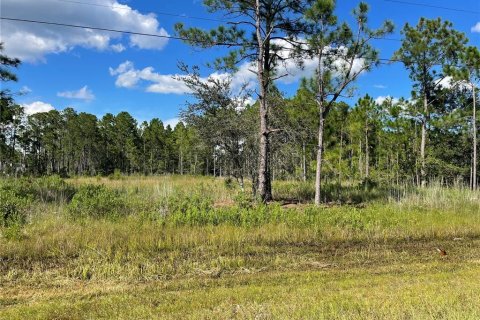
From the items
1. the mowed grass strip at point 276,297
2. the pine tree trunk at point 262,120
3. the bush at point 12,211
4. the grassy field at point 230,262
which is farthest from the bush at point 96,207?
the pine tree trunk at point 262,120

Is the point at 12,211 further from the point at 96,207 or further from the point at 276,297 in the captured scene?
the point at 276,297

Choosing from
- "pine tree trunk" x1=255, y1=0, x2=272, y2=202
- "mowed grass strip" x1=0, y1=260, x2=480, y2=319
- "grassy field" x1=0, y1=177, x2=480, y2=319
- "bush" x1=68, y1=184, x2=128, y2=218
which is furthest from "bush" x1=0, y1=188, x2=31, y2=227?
"pine tree trunk" x1=255, y1=0, x2=272, y2=202

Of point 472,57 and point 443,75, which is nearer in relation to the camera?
point 472,57

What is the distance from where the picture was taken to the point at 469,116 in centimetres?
2323

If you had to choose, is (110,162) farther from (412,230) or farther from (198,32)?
(412,230)

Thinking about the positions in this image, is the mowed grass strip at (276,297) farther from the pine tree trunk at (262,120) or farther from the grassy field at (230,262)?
the pine tree trunk at (262,120)

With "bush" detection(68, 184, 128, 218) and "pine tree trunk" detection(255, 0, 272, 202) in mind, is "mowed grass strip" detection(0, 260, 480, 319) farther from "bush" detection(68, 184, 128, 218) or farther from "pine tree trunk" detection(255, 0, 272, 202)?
"pine tree trunk" detection(255, 0, 272, 202)

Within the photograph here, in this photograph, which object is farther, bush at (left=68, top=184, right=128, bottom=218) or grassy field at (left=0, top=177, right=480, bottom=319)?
bush at (left=68, top=184, right=128, bottom=218)

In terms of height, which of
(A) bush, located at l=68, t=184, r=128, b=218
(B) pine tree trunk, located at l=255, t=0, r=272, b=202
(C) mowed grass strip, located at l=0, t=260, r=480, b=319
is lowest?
(C) mowed grass strip, located at l=0, t=260, r=480, b=319

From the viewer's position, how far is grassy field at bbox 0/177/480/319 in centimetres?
437

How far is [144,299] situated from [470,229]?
812cm

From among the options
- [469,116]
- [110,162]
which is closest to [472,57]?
[469,116]

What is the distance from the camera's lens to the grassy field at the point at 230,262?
4.37m

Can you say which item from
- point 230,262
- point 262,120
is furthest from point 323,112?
point 230,262
